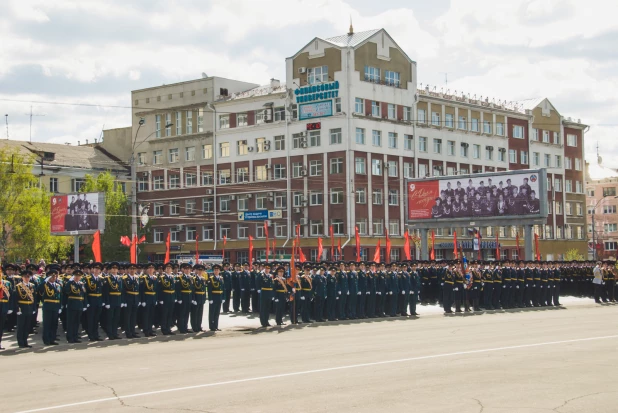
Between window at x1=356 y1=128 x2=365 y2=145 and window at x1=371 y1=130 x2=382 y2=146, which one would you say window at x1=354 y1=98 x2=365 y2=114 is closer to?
window at x1=356 y1=128 x2=365 y2=145

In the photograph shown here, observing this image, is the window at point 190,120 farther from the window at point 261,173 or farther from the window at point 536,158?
the window at point 536,158

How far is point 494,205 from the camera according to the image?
146ft

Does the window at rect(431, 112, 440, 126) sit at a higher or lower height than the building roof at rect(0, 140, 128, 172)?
higher

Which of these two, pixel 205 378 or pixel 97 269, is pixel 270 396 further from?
pixel 97 269

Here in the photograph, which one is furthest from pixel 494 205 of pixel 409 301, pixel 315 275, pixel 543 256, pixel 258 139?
pixel 543 256

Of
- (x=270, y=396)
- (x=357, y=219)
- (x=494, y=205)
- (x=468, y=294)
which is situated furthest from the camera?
(x=357, y=219)

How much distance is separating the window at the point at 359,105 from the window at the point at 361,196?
579 cm

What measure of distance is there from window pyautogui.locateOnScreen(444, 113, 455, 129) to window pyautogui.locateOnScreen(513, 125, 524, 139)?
8.62m

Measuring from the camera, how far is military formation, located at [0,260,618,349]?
19094 millimetres

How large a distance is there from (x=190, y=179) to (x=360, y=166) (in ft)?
51.4

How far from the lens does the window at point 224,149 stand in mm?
68938

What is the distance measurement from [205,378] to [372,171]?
52.0 meters

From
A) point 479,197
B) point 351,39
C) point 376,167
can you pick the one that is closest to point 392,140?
point 376,167

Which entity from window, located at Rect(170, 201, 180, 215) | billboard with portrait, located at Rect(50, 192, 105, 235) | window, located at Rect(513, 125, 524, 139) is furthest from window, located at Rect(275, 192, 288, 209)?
window, located at Rect(513, 125, 524, 139)
